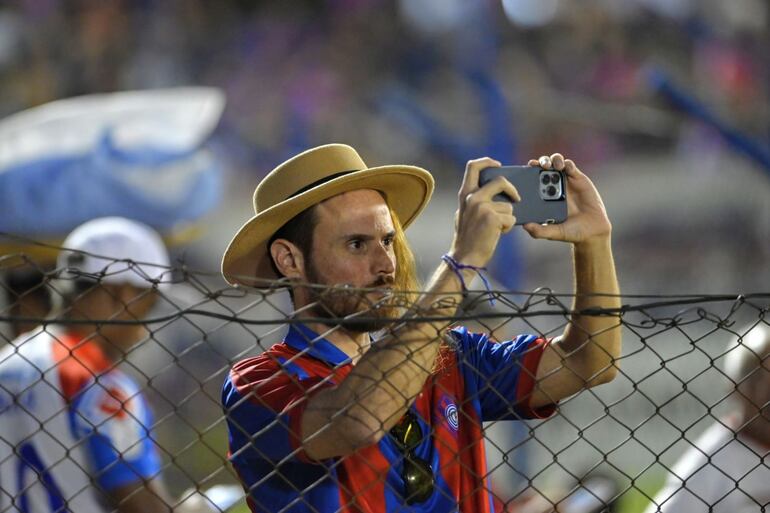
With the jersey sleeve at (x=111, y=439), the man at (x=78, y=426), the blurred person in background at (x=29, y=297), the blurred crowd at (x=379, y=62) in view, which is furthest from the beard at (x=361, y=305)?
the blurred crowd at (x=379, y=62)

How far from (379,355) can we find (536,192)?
0.52 meters

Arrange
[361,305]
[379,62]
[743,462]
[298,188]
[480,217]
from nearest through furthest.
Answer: [480,217] → [361,305] → [298,188] → [743,462] → [379,62]

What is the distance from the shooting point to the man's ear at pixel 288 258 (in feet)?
8.87

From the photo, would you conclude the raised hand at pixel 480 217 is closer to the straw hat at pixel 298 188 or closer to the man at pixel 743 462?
the straw hat at pixel 298 188

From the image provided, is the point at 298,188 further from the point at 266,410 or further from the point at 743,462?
the point at 743,462

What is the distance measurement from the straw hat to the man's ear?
1.7 inches

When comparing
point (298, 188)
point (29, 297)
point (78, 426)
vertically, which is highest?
point (298, 188)

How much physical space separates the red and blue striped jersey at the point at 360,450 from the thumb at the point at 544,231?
26cm

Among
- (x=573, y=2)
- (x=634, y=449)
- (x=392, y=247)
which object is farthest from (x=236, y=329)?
(x=392, y=247)

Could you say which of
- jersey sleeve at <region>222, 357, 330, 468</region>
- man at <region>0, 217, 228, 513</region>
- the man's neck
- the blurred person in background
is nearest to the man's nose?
the man's neck

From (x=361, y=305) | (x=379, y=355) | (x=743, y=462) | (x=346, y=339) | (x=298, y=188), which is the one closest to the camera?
(x=379, y=355)

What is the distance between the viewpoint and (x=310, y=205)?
269 centimetres

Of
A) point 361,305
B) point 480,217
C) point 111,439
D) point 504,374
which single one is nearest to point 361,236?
point 361,305

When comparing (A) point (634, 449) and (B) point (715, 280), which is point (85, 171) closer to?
(A) point (634, 449)
